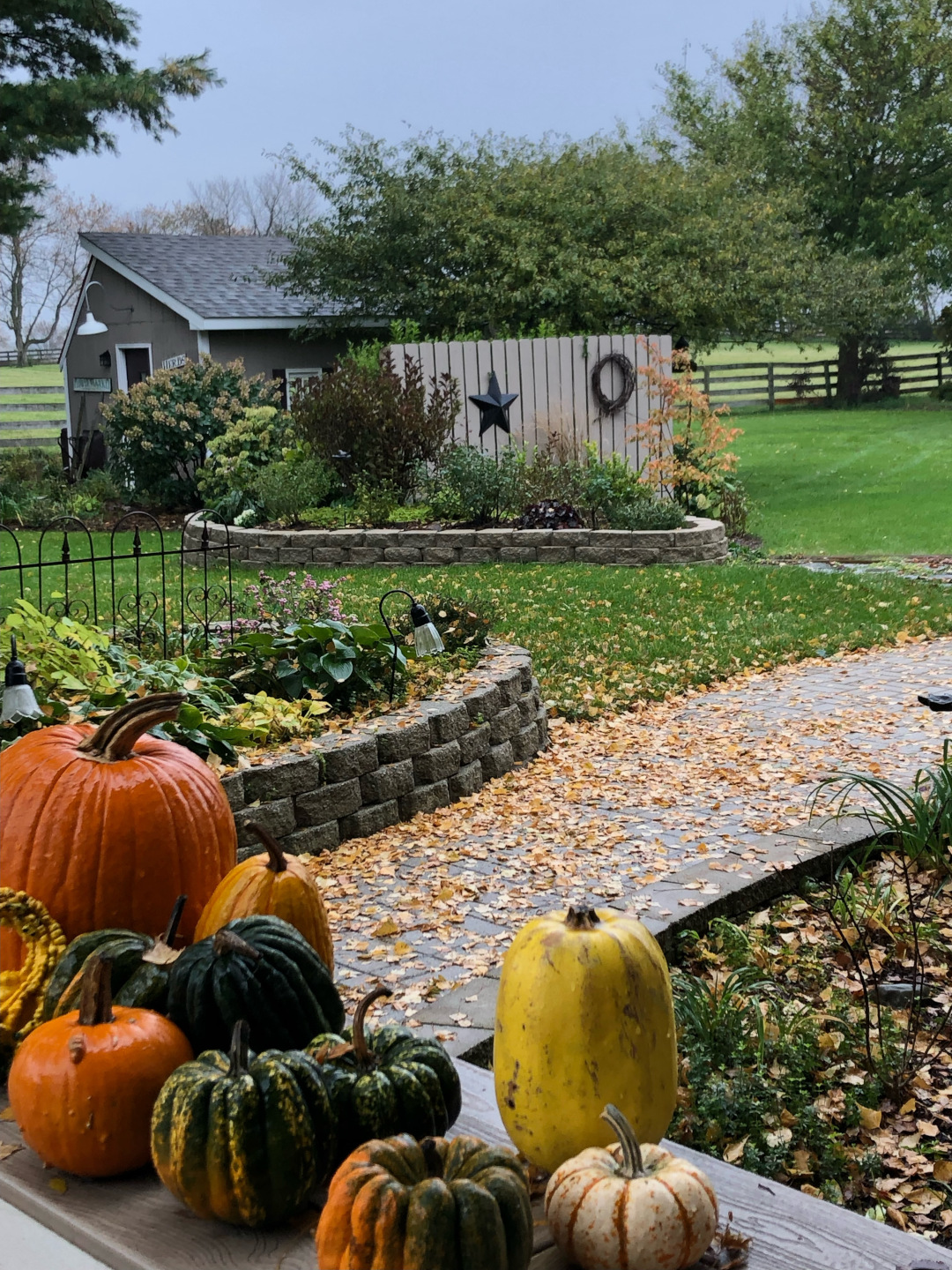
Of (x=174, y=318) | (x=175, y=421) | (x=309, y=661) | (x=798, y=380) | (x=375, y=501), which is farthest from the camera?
(x=798, y=380)

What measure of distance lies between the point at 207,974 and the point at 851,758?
14.2 ft

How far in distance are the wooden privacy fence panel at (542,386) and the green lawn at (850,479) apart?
222 centimetres

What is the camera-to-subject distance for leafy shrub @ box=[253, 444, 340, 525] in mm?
12367

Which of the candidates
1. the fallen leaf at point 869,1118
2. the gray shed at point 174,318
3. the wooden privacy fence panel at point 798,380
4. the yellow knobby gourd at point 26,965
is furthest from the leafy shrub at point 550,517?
the wooden privacy fence panel at point 798,380

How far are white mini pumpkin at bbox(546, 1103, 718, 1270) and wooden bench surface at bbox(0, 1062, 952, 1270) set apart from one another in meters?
0.08

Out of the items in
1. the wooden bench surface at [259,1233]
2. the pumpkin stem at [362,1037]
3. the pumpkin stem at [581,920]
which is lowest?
the wooden bench surface at [259,1233]

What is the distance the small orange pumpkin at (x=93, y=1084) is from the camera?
1.77m

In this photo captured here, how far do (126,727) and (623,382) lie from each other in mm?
11646

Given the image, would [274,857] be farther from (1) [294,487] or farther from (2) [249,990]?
(1) [294,487]

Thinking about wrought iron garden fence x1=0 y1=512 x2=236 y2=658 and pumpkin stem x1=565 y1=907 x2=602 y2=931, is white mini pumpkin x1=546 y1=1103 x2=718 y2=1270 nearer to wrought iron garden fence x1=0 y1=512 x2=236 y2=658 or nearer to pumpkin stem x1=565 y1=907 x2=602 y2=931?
pumpkin stem x1=565 y1=907 x2=602 y2=931

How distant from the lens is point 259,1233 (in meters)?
1.67

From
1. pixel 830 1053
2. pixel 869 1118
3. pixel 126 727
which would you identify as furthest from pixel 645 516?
pixel 126 727

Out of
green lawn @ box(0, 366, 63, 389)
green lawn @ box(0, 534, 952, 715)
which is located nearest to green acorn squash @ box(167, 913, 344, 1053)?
green lawn @ box(0, 534, 952, 715)

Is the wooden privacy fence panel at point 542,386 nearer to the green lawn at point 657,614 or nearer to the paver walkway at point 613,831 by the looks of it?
the green lawn at point 657,614
